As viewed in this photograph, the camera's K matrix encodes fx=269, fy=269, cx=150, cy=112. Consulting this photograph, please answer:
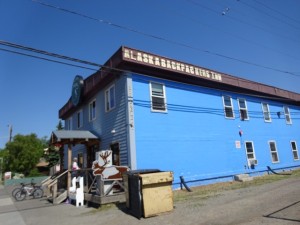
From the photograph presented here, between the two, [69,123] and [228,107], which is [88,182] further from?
[69,123]

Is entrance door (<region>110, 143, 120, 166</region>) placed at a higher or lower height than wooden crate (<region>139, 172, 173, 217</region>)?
higher

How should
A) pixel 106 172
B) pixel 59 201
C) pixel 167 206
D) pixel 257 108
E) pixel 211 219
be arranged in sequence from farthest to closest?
pixel 257 108 < pixel 59 201 < pixel 106 172 < pixel 167 206 < pixel 211 219

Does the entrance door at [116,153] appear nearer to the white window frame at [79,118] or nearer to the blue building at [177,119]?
the blue building at [177,119]

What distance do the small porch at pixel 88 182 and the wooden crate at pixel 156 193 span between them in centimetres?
276

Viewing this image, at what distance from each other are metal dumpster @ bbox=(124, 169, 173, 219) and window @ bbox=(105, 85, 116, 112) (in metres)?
6.90

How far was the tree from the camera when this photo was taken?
43.8m

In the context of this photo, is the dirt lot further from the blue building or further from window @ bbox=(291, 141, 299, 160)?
window @ bbox=(291, 141, 299, 160)

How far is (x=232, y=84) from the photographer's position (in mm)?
19016

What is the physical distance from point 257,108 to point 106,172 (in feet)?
48.5

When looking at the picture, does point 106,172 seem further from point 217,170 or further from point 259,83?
point 259,83

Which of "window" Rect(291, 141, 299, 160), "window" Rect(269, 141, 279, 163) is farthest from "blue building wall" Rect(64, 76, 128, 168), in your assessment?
"window" Rect(291, 141, 299, 160)

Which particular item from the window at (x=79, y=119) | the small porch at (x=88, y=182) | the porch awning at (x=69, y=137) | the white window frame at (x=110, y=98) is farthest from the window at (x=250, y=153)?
the window at (x=79, y=119)

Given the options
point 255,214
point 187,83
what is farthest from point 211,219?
point 187,83

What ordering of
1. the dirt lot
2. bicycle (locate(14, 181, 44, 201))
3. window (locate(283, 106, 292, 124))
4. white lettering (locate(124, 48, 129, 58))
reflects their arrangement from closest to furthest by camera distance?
the dirt lot, white lettering (locate(124, 48, 129, 58)), bicycle (locate(14, 181, 44, 201)), window (locate(283, 106, 292, 124))
